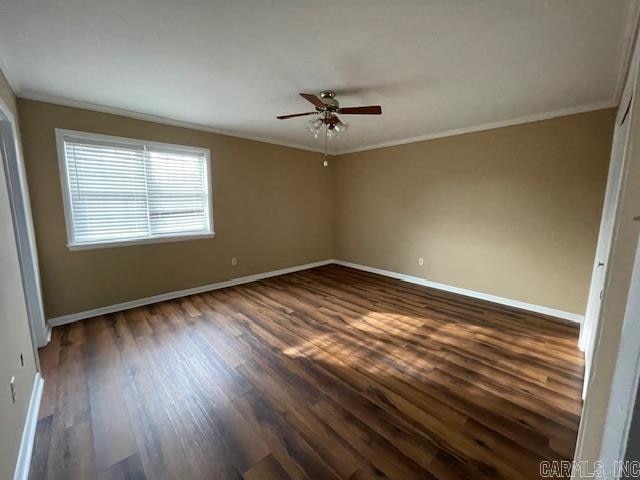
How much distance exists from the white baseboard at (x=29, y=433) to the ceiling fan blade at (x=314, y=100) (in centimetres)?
277

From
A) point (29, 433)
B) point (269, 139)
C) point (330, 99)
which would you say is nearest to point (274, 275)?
point (269, 139)

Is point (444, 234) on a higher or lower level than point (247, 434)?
higher

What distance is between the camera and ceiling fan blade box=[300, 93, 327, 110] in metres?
2.12

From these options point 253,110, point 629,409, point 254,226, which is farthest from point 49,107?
point 629,409

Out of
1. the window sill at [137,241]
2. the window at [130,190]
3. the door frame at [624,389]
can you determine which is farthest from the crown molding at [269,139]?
the door frame at [624,389]

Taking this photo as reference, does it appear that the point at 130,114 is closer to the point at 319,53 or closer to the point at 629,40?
the point at 319,53

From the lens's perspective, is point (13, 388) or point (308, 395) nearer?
point (13, 388)

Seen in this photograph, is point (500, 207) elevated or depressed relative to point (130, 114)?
depressed

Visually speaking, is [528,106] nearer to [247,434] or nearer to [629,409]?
[629,409]

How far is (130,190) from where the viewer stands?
131 inches

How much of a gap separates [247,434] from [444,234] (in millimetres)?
3732

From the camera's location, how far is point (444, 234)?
4.11 meters

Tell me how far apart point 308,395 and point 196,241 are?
9.70ft

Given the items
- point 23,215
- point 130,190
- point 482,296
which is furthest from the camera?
point 482,296
